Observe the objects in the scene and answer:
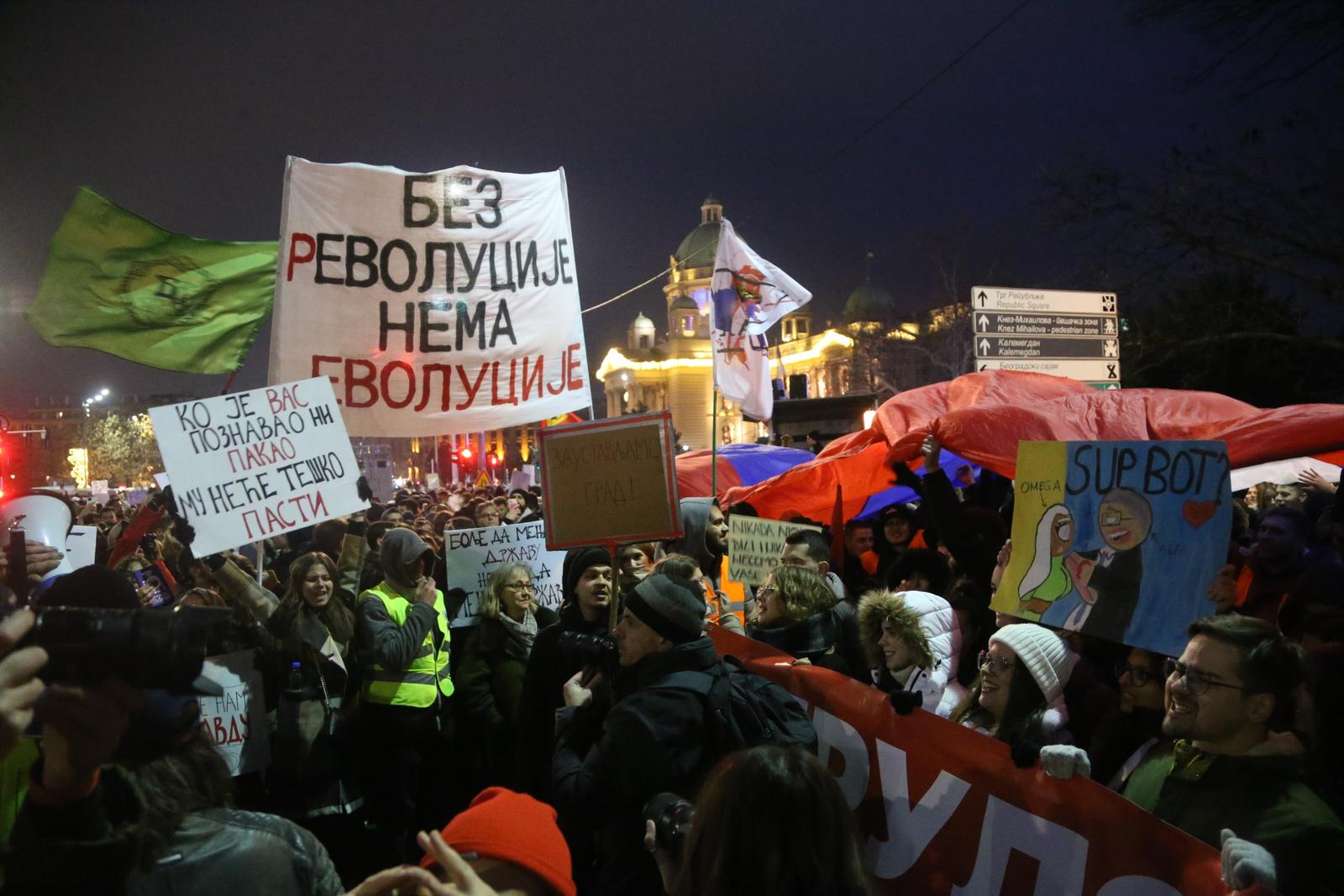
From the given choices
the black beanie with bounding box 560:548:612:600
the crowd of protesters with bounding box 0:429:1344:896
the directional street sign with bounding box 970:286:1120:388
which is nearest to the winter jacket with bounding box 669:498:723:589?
the crowd of protesters with bounding box 0:429:1344:896

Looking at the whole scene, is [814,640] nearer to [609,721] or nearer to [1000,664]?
[1000,664]

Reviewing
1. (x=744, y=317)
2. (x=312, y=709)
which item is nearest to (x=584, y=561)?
(x=312, y=709)

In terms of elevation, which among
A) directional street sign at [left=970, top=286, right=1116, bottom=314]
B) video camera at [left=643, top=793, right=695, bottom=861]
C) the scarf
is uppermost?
directional street sign at [left=970, top=286, right=1116, bottom=314]

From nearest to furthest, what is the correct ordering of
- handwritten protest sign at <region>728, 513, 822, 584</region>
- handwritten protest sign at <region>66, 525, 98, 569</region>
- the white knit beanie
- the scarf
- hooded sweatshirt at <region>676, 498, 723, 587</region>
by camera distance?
1. the white knit beanie
2. handwritten protest sign at <region>66, 525, 98, 569</region>
3. the scarf
4. handwritten protest sign at <region>728, 513, 822, 584</region>
5. hooded sweatshirt at <region>676, 498, 723, 587</region>

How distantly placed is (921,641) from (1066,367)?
8413mm

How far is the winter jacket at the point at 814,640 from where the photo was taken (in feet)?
14.9

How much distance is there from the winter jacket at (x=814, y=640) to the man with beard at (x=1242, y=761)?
1.84m

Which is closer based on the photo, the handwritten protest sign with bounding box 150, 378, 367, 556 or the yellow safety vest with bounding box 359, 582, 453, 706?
the handwritten protest sign with bounding box 150, 378, 367, 556

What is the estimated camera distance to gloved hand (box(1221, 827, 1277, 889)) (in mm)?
2072

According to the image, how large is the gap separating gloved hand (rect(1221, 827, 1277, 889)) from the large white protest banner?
4331 millimetres

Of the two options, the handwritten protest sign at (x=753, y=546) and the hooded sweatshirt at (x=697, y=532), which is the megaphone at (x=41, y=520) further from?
the hooded sweatshirt at (x=697, y=532)

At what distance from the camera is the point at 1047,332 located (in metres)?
11.3

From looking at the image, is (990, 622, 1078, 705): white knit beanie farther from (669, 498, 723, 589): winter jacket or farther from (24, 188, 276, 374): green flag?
(24, 188, 276, 374): green flag

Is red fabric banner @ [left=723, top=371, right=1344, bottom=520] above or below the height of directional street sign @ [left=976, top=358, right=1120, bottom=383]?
below
